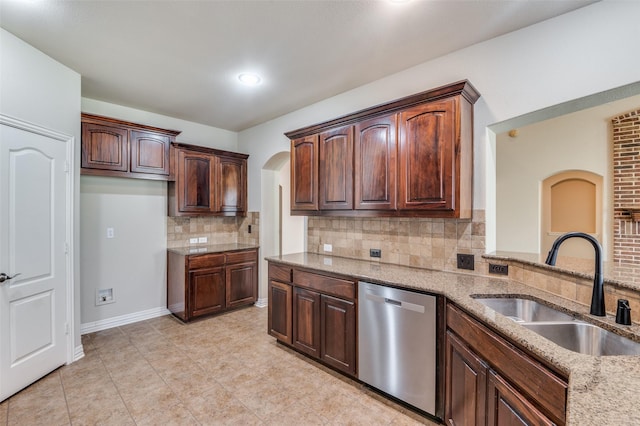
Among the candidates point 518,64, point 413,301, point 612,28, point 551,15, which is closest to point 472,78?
point 518,64

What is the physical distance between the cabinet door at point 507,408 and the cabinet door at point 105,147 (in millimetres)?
3996

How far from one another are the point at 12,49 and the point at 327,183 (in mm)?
2729

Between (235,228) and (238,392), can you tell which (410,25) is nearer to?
(238,392)

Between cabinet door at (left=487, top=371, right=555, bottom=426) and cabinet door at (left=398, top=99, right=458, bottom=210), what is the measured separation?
3.85 ft

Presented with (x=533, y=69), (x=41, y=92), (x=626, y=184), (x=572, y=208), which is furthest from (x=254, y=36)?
(x=572, y=208)

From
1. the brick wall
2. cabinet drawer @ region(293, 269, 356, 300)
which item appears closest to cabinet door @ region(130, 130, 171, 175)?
cabinet drawer @ region(293, 269, 356, 300)

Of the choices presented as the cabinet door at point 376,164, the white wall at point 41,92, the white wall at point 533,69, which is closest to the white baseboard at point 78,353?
the white wall at point 41,92

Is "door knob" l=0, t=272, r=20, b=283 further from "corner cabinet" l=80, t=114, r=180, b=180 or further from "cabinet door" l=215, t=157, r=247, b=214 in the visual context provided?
"cabinet door" l=215, t=157, r=247, b=214

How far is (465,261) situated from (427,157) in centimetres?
91

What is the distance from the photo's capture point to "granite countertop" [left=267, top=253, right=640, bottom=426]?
0.78m

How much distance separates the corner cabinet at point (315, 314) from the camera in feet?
8.16

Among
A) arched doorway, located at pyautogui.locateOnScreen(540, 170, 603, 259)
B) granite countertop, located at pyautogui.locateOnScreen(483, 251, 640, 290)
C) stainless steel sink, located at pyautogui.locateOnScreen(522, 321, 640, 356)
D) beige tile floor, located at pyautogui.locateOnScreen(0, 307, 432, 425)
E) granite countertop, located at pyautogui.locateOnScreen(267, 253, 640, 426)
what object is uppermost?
arched doorway, located at pyautogui.locateOnScreen(540, 170, 603, 259)

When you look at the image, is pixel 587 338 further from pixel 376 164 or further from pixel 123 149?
pixel 123 149

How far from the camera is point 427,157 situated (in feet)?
7.53
